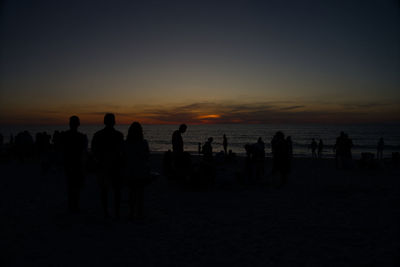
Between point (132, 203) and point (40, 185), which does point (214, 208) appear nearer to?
point (132, 203)

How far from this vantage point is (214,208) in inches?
249

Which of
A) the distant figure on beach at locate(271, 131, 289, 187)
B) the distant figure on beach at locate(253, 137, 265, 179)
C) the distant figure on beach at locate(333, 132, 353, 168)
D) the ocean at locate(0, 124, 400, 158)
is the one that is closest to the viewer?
the distant figure on beach at locate(271, 131, 289, 187)

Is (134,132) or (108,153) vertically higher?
(134,132)

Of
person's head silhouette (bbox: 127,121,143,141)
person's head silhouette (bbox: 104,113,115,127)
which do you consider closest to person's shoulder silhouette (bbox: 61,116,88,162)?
person's head silhouette (bbox: 104,113,115,127)

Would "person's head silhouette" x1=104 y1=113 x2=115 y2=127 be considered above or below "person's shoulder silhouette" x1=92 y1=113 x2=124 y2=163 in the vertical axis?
above

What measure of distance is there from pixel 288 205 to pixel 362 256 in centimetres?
288

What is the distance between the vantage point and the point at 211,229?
4.82 meters

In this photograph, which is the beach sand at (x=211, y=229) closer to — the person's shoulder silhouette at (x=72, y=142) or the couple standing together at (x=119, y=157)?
the couple standing together at (x=119, y=157)

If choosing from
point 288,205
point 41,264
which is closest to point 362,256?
point 288,205

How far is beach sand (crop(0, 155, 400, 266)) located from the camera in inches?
143

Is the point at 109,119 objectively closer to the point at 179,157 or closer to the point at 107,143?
the point at 107,143

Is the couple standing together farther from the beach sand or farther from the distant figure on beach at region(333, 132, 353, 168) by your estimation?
the distant figure on beach at region(333, 132, 353, 168)

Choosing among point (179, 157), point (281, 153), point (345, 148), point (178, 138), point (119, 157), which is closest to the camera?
point (119, 157)

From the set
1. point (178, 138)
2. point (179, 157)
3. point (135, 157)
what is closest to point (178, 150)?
point (179, 157)
